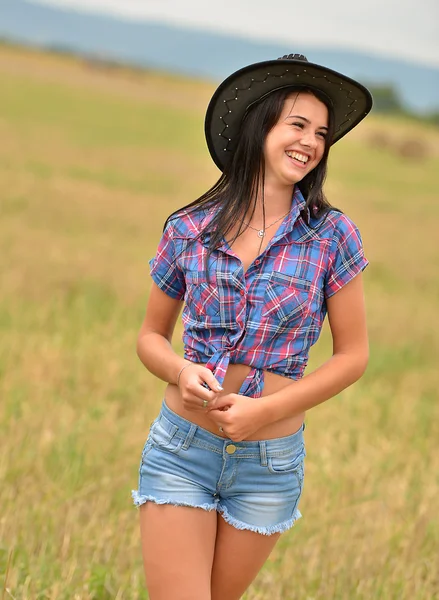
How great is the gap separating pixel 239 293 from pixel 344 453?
10.8 ft

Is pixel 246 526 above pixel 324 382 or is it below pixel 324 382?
below

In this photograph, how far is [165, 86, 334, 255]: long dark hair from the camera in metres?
2.58

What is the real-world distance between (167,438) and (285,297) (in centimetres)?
49

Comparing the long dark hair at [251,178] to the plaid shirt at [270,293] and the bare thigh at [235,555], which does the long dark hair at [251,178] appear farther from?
the bare thigh at [235,555]

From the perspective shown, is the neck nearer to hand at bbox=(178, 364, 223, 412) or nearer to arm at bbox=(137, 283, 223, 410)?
arm at bbox=(137, 283, 223, 410)

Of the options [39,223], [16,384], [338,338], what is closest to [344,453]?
[16,384]

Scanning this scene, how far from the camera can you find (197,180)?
20438mm

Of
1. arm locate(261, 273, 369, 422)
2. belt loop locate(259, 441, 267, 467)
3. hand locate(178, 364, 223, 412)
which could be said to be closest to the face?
arm locate(261, 273, 369, 422)

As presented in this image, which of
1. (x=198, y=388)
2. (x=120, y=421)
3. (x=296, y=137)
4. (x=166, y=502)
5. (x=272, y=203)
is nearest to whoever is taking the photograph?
(x=198, y=388)

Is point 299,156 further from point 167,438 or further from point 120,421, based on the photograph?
point 120,421

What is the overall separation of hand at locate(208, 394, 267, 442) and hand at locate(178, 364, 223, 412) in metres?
0.03

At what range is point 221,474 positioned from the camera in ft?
8.11

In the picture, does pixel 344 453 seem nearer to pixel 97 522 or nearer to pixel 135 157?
pixel 97 522

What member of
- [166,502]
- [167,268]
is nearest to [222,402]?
[166,502]
